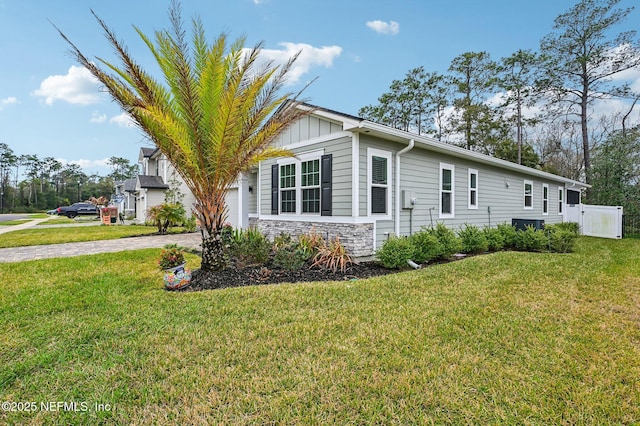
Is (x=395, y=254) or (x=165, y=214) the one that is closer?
(x=395, y=254)

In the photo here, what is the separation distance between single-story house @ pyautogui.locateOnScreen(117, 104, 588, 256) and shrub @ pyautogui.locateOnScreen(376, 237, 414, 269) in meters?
0.85

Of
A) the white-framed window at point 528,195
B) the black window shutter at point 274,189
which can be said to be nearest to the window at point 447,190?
the black window shutter at point 274,189

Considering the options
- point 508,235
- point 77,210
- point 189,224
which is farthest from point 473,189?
point 77,210

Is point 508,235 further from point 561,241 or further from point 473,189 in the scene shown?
point 473,189

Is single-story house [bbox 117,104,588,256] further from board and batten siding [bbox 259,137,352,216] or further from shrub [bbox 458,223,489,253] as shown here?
shrub [bbox 458,223,489,253]

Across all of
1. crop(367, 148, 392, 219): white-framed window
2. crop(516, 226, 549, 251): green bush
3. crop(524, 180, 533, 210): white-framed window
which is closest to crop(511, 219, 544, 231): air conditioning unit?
crop(516, 226, 549, 251): green bush

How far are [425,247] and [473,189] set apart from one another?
5.04m

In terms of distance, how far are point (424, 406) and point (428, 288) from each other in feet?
9.26

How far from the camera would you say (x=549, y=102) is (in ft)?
61.2

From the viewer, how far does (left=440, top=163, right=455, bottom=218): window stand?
30.5 ft

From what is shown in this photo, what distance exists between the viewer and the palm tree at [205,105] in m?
4.66

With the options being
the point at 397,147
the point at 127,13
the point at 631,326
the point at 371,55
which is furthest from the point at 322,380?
the point at 371,55

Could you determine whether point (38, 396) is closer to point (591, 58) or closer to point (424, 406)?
point (424, 406)

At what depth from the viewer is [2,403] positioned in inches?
79.1
